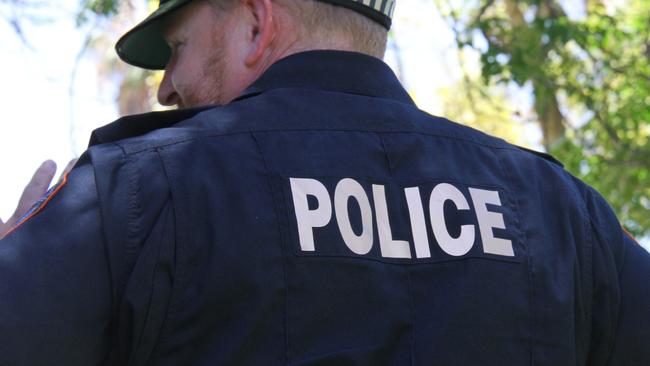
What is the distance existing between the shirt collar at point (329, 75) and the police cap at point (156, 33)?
0.11m

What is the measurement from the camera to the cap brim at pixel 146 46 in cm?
244

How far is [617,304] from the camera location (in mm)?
2203

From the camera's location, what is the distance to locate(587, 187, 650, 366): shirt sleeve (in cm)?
220

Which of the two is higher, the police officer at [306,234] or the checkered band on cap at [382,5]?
the checkered band on cap at [382,5]

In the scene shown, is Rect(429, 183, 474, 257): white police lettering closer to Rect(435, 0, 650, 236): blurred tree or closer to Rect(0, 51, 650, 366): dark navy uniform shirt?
Rect(0, 51, 650, 366): dark navy uniform shirt

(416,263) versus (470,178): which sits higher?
(470,178)

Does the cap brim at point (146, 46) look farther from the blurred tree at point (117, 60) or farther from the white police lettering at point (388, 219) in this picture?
the blurred tree at point (117, 60)

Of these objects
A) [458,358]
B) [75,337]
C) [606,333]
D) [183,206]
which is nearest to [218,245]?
[183,206]

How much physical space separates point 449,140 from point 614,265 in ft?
1.36

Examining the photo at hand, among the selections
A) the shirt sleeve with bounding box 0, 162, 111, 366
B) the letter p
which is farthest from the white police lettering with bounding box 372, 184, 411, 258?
the shirt sleeve with bounding box 0, 162, 111, 366

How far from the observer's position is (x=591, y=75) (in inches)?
268

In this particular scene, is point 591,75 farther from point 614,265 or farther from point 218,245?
point 218,245

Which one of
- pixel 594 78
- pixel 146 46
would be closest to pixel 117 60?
pixel 594 78

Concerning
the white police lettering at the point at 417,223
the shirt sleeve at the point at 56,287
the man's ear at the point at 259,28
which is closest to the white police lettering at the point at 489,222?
the white police lettering at the point at 417,223
